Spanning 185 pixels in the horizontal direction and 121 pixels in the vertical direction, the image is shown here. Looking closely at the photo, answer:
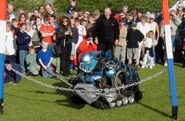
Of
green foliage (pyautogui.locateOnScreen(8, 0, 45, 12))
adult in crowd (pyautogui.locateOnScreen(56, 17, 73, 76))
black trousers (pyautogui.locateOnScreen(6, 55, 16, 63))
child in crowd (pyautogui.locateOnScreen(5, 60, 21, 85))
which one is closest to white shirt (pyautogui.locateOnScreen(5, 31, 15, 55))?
black trousers (pyautogui.locateOnScreen(6, 55, 16, 63))

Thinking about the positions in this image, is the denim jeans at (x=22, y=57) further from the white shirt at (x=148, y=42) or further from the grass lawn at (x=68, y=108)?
the white shirt at (x=148, y=42)

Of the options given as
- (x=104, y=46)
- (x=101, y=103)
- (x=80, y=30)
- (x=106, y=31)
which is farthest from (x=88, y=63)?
(x=80, y=30)

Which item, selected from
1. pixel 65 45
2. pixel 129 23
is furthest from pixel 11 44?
pixel 129 23

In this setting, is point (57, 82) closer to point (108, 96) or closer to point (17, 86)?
point (17, 86)

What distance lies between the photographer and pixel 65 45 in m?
16.8

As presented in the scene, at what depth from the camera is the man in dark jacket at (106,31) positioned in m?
16.2

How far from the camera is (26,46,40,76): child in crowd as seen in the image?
16.7 meters

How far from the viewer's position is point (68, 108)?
38.8ft

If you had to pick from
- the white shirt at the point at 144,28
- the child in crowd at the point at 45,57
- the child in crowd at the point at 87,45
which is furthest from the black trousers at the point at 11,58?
the white shirt at the point at 144,28

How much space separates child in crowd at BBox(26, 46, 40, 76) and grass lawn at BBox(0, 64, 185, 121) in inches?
81.3

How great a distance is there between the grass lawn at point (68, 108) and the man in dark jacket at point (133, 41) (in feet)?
12.5

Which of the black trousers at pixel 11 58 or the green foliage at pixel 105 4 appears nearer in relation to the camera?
the black trousers at pixel 11 58

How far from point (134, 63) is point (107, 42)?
291cm

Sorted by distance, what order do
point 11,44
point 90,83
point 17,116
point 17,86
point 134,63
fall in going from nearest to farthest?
point 17,116
point 90,83
point 17,86
point 11,44
point 134,63
